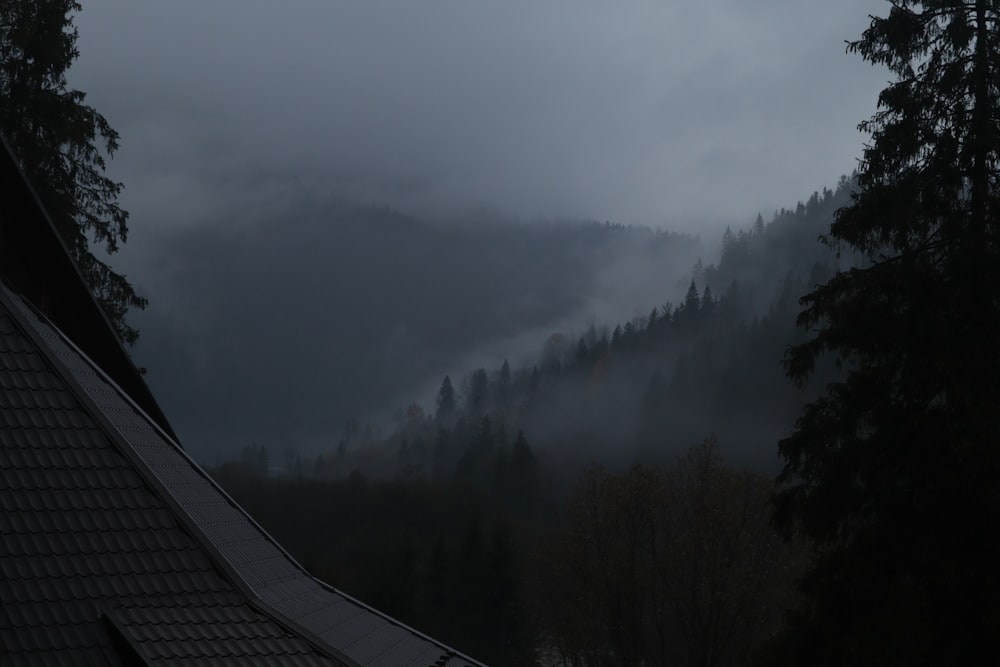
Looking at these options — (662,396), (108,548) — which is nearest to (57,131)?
(108,548)

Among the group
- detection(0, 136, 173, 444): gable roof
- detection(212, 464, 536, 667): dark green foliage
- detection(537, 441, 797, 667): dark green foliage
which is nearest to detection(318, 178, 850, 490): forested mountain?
detection(212, 464, 536, 667): dark green foliage

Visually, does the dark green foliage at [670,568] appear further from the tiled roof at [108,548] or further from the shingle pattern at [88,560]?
the shingle pattern at [88,560]

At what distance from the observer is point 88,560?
19.8 ft

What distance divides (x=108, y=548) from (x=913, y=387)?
926 cm

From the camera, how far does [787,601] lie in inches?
1145

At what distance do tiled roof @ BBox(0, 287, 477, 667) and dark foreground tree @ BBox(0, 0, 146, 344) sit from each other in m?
10.1

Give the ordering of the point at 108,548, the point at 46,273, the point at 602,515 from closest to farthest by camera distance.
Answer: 1. the point at 108,548
2. the point at 46,273
3. the point at 602,515

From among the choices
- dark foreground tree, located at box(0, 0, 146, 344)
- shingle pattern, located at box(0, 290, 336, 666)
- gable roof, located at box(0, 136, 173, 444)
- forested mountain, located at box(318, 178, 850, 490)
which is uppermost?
forested mountain, located at box(318, 178, 850, 490)

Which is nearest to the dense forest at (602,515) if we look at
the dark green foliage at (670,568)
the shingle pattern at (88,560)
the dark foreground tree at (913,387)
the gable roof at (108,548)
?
the dark green foliage at (670,568)

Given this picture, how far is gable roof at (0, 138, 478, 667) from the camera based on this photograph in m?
5.70

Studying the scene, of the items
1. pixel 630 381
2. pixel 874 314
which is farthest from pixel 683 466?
pixel 630 381

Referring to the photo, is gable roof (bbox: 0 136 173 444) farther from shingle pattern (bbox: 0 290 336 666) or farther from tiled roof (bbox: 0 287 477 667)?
shingle pattern (bbox: 0 290 336 666)

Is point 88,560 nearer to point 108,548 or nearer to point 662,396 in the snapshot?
point 108,548

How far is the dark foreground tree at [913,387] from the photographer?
10.8 meters
